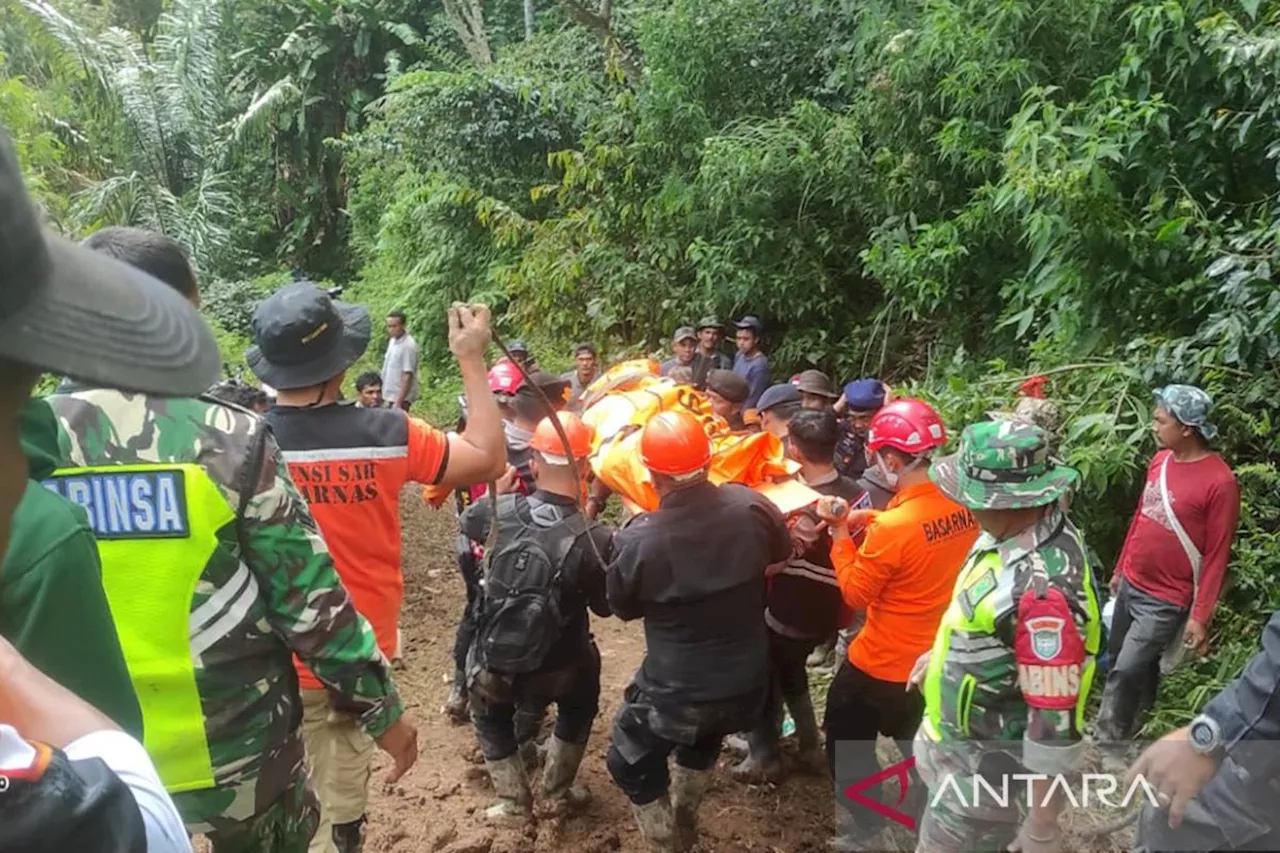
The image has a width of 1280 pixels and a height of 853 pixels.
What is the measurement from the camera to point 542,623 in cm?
376

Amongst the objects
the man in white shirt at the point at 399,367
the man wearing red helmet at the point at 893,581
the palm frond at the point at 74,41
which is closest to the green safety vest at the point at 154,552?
the man wearing red helmet at the point at 893,581

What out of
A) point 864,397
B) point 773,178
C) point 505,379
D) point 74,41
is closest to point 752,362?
point 773,178

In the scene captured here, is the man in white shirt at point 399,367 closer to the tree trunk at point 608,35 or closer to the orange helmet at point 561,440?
the tree trunk at point 608,35

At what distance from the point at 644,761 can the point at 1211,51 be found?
16.3ft

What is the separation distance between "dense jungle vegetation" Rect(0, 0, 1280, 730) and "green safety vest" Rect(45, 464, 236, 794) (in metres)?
4.44

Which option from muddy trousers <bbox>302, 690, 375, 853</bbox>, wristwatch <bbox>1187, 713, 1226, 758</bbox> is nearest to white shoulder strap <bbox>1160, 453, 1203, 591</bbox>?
wristwatch <bbox>1187, 713, 1226, 758</bbox>

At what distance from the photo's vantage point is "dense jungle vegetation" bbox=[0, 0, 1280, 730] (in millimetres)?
5465

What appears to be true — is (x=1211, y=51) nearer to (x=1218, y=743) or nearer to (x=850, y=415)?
(x=850, y=415)

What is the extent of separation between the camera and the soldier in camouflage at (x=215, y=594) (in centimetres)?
203

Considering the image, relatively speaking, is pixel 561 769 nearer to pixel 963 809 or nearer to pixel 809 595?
pixel 809 595

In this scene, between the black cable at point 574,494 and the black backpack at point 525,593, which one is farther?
the black backpack at point 525,593

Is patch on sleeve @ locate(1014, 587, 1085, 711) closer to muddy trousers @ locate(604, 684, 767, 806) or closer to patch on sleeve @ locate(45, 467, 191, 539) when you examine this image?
muddy trousers @ locate(604, 684, 767, 806)

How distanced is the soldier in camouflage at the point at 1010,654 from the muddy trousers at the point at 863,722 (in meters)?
0.81

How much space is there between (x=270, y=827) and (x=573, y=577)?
1.68 m
